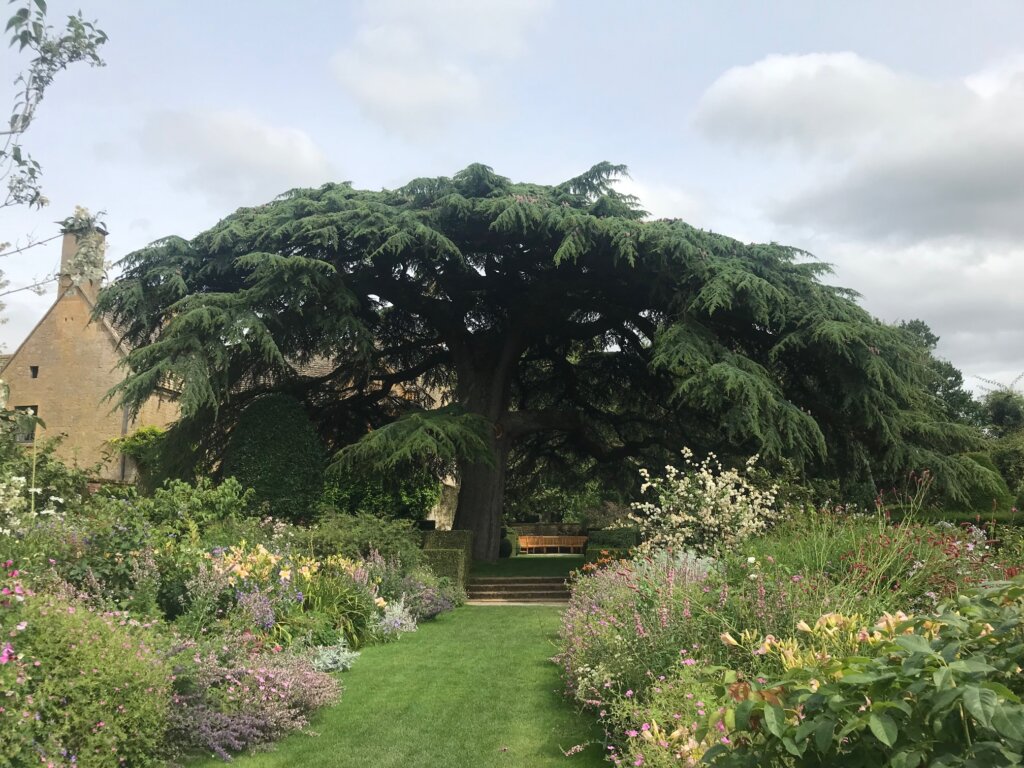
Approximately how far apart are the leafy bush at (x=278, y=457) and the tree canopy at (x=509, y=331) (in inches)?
36.1

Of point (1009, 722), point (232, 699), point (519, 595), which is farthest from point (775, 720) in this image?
point (519, 595)

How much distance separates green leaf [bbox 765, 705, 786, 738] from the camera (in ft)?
7.63

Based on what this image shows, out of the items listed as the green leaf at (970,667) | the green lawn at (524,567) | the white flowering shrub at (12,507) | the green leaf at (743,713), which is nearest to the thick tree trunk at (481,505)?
the green lawn at (524,567)

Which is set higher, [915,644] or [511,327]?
[511,327]

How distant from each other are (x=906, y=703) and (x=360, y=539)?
11184 mm

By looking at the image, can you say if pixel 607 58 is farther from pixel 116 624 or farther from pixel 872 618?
pixel 116 624

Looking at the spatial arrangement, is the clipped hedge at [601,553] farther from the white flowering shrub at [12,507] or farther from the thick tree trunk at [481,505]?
the white flowering shrub at [12,507]

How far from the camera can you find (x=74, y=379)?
2728 cm

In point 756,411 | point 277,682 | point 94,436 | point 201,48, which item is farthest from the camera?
point 94,436

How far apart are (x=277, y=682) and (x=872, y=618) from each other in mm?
4282

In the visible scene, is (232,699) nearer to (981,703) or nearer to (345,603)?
(345,603)

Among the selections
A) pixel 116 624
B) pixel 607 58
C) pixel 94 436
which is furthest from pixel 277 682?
pixel 94 436

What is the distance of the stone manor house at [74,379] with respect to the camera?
1048 inches

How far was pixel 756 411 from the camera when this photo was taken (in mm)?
→ 13953
